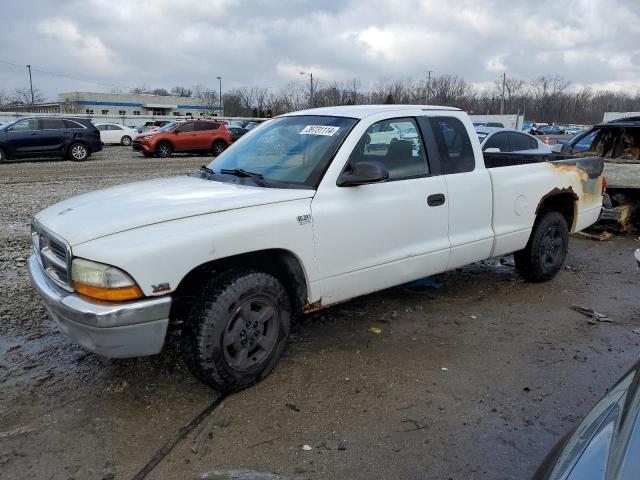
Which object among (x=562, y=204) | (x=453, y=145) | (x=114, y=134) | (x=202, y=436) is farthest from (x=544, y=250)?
(x=114, y=134)

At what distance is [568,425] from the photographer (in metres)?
3.14

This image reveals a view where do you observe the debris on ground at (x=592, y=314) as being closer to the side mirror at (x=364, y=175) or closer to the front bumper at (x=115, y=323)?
the side mirror at (x=364, y=175)

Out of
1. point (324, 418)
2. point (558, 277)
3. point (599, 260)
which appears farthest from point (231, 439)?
point (599, 260)

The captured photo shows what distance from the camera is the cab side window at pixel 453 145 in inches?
176

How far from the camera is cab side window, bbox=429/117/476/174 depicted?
448cm

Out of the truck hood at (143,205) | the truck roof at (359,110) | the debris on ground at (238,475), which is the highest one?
the truck roof at (359,110)

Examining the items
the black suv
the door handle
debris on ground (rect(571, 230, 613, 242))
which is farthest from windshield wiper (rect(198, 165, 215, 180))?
the black suv

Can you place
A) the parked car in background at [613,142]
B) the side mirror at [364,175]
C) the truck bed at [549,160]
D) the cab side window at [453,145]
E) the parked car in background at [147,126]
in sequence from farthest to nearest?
the parked car in background at [147,126] → the parked car in background at [613,142] → the truck bed at [549,160] → the cab side window at [453,145] → the side mirror at [364,175]

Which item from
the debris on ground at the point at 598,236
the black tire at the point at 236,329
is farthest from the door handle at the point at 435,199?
the debris on ground at the point at 598,236

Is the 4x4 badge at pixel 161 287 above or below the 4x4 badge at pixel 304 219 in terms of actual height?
below

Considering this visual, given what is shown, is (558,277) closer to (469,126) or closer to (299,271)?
(469,126)

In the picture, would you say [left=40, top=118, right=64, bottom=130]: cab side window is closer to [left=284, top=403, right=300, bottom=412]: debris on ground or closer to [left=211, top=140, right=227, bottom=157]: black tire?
[left=211, top=140, right=227, bottom=157]: black tire

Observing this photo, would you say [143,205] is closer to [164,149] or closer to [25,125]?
[25,125]

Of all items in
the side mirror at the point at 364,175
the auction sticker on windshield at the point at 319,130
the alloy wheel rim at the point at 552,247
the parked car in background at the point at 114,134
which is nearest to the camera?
the side mirror at the point at 364,175
